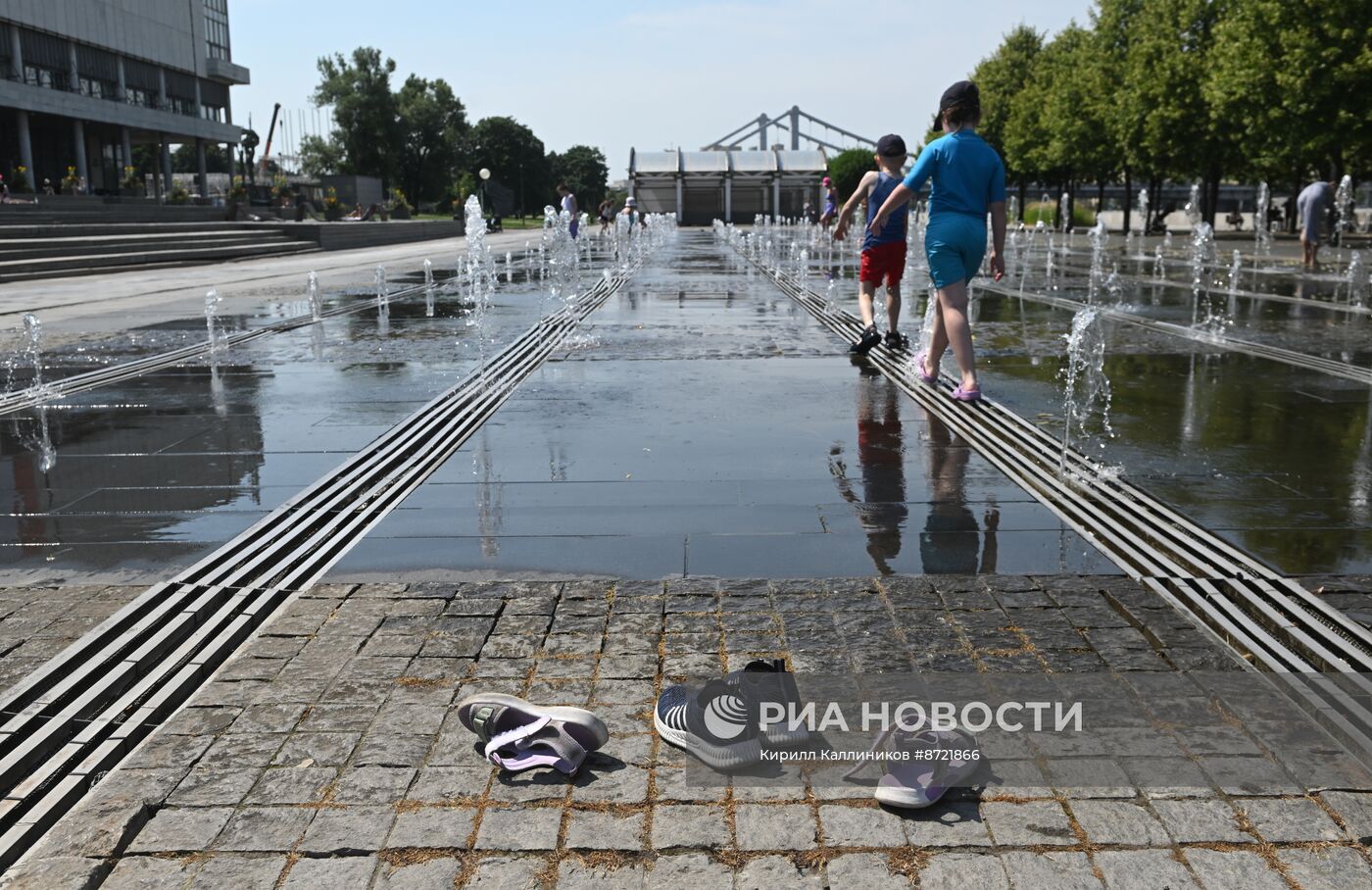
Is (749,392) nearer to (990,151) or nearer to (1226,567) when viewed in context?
(990,151)

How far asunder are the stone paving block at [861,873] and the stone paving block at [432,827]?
0.76m

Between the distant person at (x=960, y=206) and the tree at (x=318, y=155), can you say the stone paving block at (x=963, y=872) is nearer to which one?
the distant person at (x=960, y=206)

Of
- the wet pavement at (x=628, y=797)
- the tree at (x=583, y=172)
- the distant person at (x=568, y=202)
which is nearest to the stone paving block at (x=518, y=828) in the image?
the wet pavement at (x=628, y=797)

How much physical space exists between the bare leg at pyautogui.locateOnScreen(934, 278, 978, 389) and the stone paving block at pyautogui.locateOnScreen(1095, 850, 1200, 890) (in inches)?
210

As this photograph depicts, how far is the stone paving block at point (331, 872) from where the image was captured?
2357mm

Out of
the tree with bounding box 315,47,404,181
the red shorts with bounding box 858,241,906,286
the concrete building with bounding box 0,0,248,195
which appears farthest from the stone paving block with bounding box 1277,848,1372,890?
the tree with bounding box 315,47,404,181

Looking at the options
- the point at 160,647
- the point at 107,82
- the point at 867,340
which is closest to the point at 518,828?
the point at 160,647

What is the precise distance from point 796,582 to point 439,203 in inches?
3534

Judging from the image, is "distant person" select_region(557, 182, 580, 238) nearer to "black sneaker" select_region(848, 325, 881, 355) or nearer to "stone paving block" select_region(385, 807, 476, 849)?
"black sneaker" select_region(848, 325, 881, 355)

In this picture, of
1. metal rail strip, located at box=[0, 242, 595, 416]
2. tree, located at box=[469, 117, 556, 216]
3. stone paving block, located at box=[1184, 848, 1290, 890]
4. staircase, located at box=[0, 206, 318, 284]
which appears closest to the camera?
stone paving block, located at box=[1184, 848, 1290, 890]

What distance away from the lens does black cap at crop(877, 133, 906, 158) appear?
970 centimetres

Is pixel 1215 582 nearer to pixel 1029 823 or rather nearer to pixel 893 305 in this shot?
pixel 1029 823

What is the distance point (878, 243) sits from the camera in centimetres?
1016

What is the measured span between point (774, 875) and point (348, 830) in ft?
2.98
